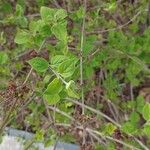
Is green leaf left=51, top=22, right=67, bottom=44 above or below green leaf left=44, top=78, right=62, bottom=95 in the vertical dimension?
above

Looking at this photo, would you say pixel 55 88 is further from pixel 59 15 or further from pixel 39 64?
pixel 59 15

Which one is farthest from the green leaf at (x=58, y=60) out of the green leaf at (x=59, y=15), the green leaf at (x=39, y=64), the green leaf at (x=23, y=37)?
the green leaf at (x=23, y=37)

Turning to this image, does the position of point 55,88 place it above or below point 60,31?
below

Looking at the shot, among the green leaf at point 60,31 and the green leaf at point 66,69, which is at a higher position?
the green leaf at point 60,31

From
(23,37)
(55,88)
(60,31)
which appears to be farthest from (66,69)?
(23,37)

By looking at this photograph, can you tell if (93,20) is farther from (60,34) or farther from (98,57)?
(60,34)

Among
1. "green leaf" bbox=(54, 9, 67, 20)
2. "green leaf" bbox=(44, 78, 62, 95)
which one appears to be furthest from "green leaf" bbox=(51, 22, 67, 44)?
"green leaf" bbox=(44, 78, 62, 95)

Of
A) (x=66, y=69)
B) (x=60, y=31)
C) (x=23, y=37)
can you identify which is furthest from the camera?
(x=23, y=37)

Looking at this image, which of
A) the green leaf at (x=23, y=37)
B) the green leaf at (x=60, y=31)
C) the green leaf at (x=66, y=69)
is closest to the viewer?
the green leaf at (x=66, y=69)

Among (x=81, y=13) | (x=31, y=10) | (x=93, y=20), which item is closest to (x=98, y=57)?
(x=93, y=20)

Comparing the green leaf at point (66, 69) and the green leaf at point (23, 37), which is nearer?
the green leaf at point (66, 69)

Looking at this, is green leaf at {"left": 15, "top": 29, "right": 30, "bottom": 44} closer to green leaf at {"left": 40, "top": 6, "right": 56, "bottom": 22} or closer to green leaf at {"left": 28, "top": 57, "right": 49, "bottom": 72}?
green leaf at {"left": 40, "top": 6, "right": 56, "bottom": 22}

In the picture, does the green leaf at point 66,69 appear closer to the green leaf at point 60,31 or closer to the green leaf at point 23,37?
the green leaf at point 60,31
